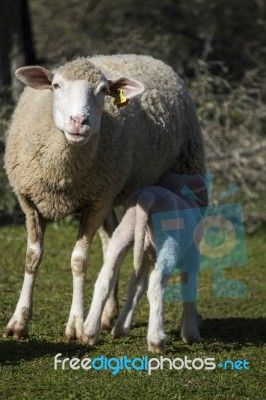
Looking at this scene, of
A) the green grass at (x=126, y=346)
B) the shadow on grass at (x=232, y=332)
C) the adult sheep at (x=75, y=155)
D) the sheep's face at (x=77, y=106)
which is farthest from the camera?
the shadow on grass at (x=232, y=332)

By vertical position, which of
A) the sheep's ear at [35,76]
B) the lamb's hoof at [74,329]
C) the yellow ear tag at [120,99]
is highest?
the sheep's ear at [35,76]

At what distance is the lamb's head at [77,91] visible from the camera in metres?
5.59

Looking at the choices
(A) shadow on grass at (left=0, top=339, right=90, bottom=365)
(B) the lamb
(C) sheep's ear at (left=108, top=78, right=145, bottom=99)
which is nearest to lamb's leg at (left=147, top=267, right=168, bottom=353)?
(B) the lamb

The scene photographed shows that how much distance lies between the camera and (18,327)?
605cm

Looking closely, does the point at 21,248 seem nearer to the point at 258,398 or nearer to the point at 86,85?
the point at 86,85

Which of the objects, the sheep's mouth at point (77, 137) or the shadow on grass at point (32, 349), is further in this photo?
the sheep's mouth at point (77, 137)

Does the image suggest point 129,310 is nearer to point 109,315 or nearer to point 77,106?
point 109,315

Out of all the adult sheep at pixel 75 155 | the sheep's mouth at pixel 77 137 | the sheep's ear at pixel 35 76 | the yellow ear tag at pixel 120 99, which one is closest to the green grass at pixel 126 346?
the adult sheep at pixel 75 155

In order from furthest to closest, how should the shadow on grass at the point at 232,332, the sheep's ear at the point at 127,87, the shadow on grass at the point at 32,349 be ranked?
the shadow on grass at the point at 232,332, the sheep's ear at the point at 127,87, the shadow on grass at the point at 32,349

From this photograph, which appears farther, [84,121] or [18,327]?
[18,327]

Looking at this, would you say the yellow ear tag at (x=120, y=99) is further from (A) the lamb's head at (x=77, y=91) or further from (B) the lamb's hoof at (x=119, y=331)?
(B) the lamb's hoof at (x=119, y=331)

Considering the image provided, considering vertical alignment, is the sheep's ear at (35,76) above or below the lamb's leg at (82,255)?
above

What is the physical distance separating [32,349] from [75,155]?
1.30 meters

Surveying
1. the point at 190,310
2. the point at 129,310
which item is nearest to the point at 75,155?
the point at 129,310
